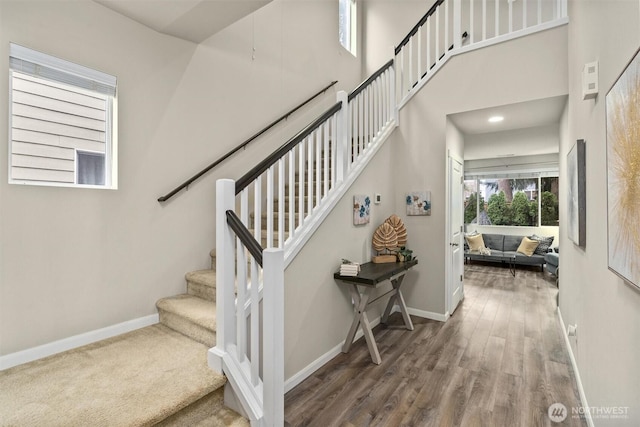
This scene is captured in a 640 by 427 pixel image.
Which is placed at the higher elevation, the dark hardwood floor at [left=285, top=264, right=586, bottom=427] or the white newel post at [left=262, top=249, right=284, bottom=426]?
the white newel post at [left=262, top=249, right=284, bottom=426]

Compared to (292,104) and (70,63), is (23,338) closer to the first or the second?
(70,63)

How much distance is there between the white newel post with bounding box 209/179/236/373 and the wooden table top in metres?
1.11

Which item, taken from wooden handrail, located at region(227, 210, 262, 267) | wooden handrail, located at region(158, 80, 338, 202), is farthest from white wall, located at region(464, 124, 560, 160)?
wooden handrail, located at region(227, 210, 262, 267)

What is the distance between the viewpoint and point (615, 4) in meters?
1.40

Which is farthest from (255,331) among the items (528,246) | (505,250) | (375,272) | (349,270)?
(505,250)

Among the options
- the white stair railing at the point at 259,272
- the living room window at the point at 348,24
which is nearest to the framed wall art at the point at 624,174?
the white stair railing at the point at 259,272

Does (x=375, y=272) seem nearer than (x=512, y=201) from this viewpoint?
Yes

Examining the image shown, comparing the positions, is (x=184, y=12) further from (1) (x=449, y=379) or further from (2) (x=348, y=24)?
(2) (x=348, y=24)

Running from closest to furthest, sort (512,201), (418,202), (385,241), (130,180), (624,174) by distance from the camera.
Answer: (624,174) → (130,180) → (385,241) → (418,202) → (512,201)

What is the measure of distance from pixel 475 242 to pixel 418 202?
4564 millimetres

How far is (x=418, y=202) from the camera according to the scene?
4051 millimetres

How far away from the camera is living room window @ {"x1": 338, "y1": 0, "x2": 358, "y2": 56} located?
5418 millimetres

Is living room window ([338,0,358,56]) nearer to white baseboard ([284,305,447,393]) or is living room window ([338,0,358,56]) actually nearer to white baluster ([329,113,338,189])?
white baluster ([329,113,338,189])

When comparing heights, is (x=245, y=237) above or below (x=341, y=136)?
below
